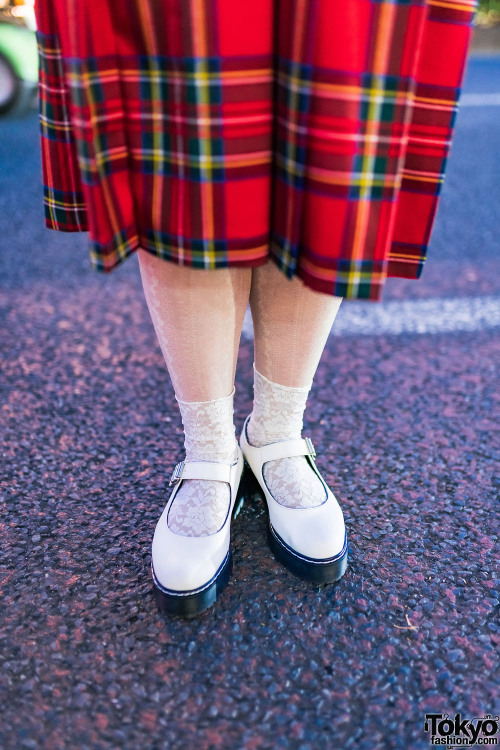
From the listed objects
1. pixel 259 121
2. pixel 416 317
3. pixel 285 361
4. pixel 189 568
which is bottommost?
pixel 416 317

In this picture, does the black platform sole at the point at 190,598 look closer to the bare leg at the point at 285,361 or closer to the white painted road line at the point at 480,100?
the bare leg at the point at 285,361

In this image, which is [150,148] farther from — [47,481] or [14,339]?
[14,339]

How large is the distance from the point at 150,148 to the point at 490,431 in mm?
777

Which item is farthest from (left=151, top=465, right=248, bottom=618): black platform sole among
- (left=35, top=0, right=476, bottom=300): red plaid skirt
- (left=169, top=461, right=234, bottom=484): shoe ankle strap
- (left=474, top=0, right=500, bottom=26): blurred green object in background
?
(left=474, top=0, right=500, bottom=26): blurred green object in background

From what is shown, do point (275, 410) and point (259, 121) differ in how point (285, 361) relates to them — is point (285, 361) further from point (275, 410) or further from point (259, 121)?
point (259, 121)

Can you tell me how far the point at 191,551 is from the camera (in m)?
0.74

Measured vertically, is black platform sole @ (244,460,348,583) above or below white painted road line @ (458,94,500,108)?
above

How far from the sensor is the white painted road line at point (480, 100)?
11.8 ft

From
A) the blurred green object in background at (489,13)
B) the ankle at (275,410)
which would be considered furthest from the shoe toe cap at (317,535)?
the blurred green object in background at (489,13)

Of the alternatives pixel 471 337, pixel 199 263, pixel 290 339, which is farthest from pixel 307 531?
pixel 471 337

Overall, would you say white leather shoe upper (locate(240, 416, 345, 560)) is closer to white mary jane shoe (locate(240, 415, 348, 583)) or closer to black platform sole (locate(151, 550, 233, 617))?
white mary jane shoe (locate(240, 415, 348, 583))

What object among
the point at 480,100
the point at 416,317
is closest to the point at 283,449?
the point at 416,317

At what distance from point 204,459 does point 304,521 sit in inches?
5.9

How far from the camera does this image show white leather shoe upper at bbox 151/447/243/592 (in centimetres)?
72
